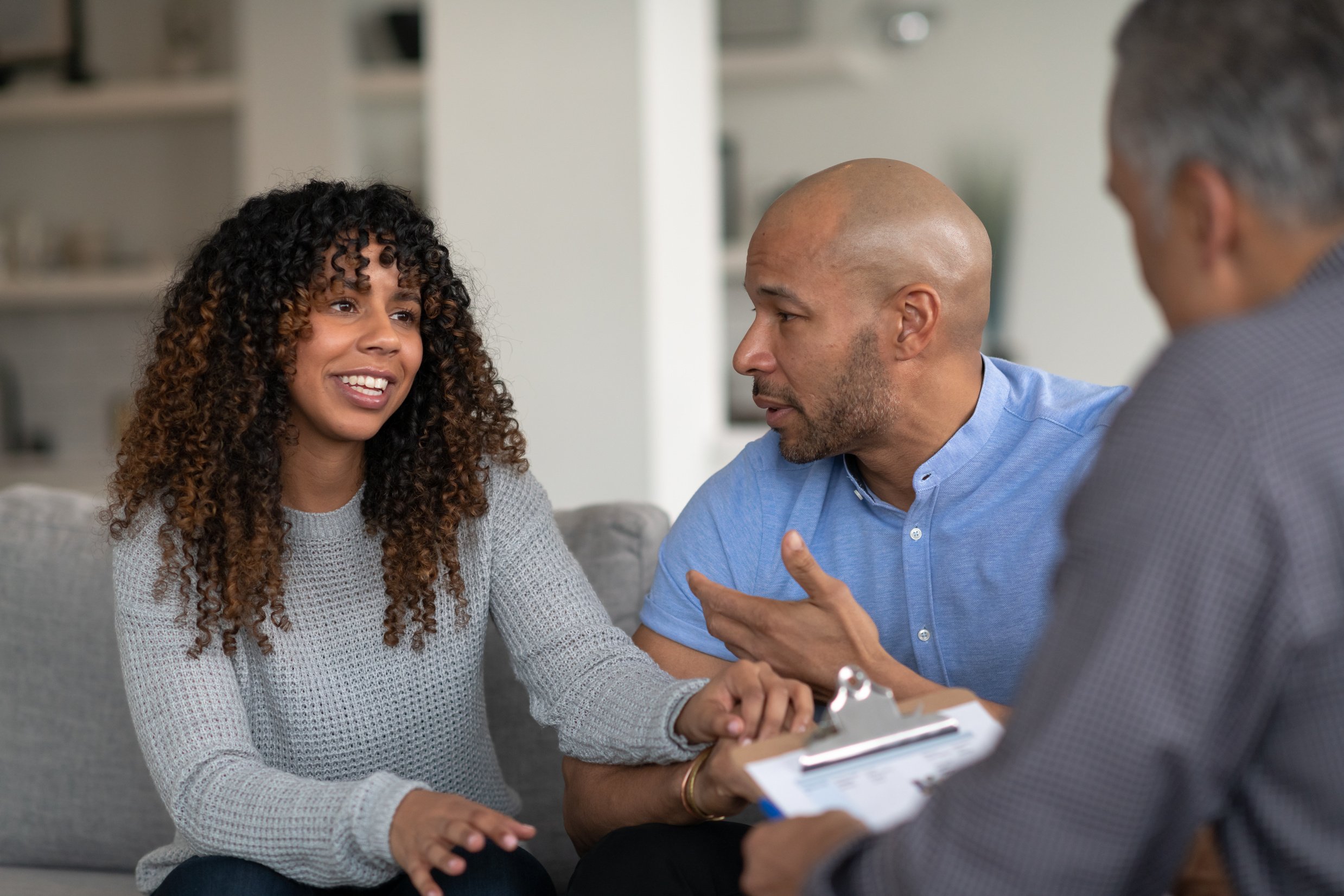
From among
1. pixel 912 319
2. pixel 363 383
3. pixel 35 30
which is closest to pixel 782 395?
pixel 912 319

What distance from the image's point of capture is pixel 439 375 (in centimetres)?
172

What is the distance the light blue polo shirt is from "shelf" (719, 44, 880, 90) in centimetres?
244

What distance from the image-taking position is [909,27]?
457 centimetres

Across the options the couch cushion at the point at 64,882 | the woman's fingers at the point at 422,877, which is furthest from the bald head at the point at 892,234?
the couch cushion at the point at 64,882

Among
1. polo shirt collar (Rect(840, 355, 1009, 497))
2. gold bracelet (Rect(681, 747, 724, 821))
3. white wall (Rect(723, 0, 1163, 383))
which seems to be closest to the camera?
gold bracelet (Rect(681, 747, 724, 821))

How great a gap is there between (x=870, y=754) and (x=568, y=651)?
2.08 feet

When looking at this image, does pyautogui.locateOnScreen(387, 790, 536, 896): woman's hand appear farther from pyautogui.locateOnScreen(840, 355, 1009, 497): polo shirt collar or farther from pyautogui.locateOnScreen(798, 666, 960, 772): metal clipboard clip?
pyautogui.locateOnScreen(840, 355, 1009, 497): polo shirt collar

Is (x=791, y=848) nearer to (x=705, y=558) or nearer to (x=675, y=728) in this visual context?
(x=675, y=728)

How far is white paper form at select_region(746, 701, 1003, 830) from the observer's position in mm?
972

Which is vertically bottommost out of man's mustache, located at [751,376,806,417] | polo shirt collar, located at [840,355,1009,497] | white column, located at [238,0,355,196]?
polo shirt collar, located at [840,355,1009,497]

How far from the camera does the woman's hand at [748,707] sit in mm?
1317

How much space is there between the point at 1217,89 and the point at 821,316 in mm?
865

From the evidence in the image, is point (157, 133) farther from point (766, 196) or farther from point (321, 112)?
point (766, 196)

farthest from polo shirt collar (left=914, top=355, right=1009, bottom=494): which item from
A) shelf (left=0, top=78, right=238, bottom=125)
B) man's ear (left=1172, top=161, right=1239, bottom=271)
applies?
shelf (left=0, top=78, right=238, bottom=125)
